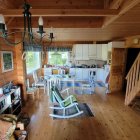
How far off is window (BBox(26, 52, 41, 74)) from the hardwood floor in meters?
2.16

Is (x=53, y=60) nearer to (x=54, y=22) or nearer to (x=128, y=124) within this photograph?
(x=54, y=22)

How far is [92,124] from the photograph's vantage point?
11.6ft

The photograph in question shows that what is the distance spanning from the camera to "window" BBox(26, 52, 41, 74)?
251 inches

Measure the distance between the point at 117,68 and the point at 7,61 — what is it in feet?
14.2

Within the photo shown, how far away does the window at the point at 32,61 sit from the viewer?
6.39 meters

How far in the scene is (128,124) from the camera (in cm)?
355

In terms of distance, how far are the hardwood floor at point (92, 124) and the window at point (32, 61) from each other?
85.2 inches

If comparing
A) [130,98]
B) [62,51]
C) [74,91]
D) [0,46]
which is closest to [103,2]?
[0,46]

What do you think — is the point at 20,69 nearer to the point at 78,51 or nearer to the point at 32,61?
the point at 32,61

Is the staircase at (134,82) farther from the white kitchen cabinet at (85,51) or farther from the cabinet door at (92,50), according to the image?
the white kitchen cabinet at (85,51)

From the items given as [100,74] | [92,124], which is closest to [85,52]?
[100,74]

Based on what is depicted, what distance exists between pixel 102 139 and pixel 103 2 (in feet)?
9.04

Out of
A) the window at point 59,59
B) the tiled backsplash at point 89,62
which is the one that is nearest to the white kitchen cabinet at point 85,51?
the tiled backsplash at point 89,62

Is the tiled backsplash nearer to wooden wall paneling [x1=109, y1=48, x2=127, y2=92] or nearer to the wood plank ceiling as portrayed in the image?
wooden wall paneling [x1=109, y1=48, x2=127, y2=92]
